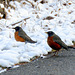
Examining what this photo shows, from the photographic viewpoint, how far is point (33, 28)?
718 cm

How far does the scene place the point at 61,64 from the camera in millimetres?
4113

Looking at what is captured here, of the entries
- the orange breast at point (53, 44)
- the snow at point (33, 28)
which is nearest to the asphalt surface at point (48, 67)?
the snow at point (33, 28)

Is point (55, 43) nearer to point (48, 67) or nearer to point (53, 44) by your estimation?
point (53, 44)

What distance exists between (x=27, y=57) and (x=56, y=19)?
4819 millimetres

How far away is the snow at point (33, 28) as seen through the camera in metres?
4.57

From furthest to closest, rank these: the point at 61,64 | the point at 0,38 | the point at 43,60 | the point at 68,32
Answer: the point at 68,32
the point at 0,38
the point at 43,60
the point at 61,64

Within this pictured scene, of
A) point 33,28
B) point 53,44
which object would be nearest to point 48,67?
point 53,44

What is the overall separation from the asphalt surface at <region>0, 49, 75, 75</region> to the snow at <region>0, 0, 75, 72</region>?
27 cm

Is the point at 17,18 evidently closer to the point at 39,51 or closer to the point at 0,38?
the point at 0,38

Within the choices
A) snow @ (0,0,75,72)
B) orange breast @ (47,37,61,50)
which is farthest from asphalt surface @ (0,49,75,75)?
orange breast @ (47,37,61,50)

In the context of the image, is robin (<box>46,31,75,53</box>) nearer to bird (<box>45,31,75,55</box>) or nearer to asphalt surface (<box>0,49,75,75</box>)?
bird (<box>45,31,75,55</box>)

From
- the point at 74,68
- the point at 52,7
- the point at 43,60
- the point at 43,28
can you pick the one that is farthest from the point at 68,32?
the point at 52,7

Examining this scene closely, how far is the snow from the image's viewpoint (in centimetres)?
457

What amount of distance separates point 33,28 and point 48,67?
3.40 metres
